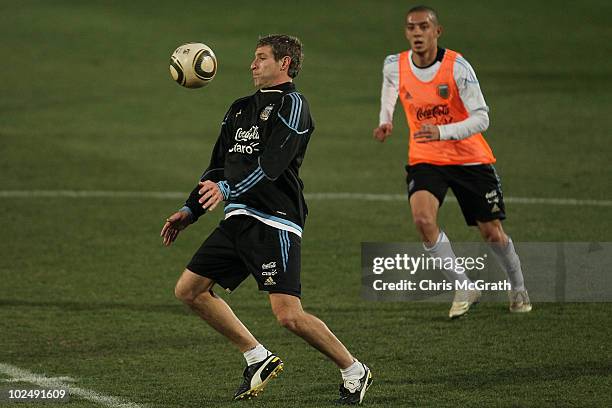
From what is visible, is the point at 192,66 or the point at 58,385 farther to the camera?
the point at 192,66

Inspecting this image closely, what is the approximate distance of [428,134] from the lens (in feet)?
33.0

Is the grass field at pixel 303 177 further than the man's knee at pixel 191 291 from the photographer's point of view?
Yes

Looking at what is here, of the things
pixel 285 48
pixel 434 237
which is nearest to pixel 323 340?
pixel 285 48

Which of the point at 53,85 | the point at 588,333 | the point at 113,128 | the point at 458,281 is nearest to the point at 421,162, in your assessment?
the point at 458,281

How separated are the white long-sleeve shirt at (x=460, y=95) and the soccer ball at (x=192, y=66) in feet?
7.38

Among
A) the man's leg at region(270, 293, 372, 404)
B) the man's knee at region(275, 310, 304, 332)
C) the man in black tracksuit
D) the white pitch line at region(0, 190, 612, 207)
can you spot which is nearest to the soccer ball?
the man in black tracksuit

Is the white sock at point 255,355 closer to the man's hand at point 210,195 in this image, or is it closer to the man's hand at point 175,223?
the man's hand at point 175,223

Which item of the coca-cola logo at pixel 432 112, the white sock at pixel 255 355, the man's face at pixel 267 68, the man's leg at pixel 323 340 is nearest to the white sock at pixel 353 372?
the man's leg at pixel 323 340

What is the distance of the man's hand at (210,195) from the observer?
25.4 feet

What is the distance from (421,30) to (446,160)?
1133 mm

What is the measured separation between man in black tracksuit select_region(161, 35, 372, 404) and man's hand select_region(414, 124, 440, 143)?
6.57 ft

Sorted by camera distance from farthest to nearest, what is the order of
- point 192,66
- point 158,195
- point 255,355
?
point 158,195, point 192,66, point 255,355

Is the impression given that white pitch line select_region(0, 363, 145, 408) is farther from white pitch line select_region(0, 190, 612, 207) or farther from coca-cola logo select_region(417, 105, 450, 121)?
white pitch line select_region(0, 190, 612, 207)

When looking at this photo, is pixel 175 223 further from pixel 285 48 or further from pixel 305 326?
pixel 285 48
